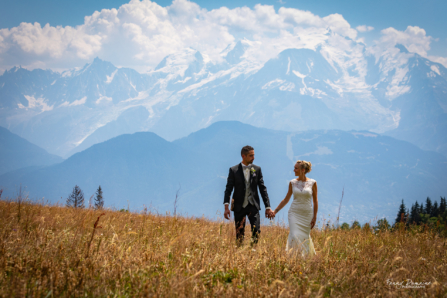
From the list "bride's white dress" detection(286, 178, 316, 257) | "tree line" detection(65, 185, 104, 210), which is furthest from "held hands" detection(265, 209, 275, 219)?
"tree line" detection(65, 185, 104, 210)

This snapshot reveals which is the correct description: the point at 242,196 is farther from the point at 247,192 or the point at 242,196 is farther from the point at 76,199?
the point at 76,199

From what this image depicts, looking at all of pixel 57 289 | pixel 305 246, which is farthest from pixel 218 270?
pixel 305 246

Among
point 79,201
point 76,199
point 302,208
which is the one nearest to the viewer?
point 302,208

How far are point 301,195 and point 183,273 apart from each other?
3277 mm

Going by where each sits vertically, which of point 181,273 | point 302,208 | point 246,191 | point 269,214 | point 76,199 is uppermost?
point 76,199

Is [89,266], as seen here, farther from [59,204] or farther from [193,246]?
[59,204]

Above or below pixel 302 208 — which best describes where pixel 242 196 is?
above

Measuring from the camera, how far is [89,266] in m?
3.51

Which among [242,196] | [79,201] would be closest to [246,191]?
[242,196]

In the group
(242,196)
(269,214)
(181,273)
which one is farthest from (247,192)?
(181,273)

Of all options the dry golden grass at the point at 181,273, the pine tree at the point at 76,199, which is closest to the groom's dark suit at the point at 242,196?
the dry golden grass at the point at 181,273

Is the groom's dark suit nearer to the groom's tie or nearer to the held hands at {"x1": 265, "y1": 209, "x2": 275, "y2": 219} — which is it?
the groom's tie

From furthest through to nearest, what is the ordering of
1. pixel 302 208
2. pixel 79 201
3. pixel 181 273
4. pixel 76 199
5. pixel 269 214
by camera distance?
pixel 76 199, pixel 79 201, pixel 269 214, pixel 302 208, pixel 181 273

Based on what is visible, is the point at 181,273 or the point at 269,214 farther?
the point at 269,214
